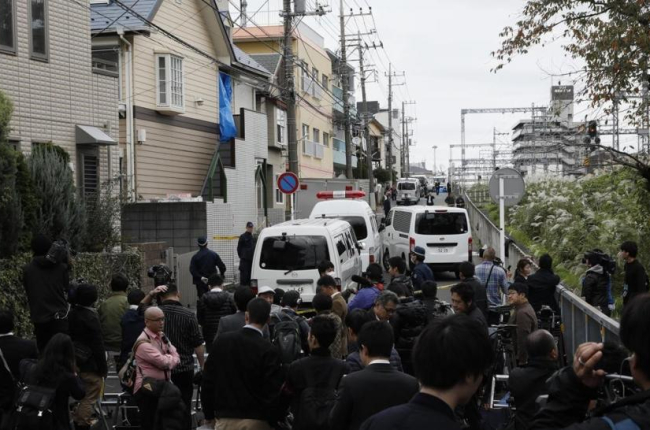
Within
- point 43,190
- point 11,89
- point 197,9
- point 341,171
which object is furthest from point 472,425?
point 341,171

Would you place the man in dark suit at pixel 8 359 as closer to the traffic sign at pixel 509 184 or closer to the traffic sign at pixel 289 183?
the traffic sign at pixel 509 184

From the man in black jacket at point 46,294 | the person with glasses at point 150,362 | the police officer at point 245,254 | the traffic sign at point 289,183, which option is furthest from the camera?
the traffic sign at point 289,183

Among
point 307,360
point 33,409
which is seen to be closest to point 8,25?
point 33,409

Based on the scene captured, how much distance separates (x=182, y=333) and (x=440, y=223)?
17.0 m

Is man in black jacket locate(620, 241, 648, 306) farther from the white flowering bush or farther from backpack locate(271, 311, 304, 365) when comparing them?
backpack locate(271, 311, 304, 365)

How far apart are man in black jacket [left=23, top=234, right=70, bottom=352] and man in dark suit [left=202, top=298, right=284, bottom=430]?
13.0 ft

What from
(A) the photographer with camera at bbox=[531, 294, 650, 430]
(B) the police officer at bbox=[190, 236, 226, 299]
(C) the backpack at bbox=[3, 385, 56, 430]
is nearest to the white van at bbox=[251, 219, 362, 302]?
(B) the police officer at bbox=[190, 236, 226, 299]

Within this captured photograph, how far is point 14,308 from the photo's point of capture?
1258 cm

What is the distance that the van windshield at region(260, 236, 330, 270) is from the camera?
15289 mm

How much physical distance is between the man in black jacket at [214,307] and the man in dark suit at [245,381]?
3.98 metres

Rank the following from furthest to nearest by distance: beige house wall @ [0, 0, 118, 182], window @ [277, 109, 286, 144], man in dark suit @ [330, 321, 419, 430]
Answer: window @ [277, 109, 286, 144]
beige house wall @ [0, 0, 118, 182]
man in dark suit @ [330, 321, 419, 430]

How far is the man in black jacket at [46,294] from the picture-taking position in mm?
9898

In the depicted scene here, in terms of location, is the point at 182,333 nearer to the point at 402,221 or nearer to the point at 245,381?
the point at 245,381

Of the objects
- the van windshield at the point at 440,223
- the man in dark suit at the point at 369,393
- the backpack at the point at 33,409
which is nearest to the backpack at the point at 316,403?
the man in dark suit at the point at 369,393
